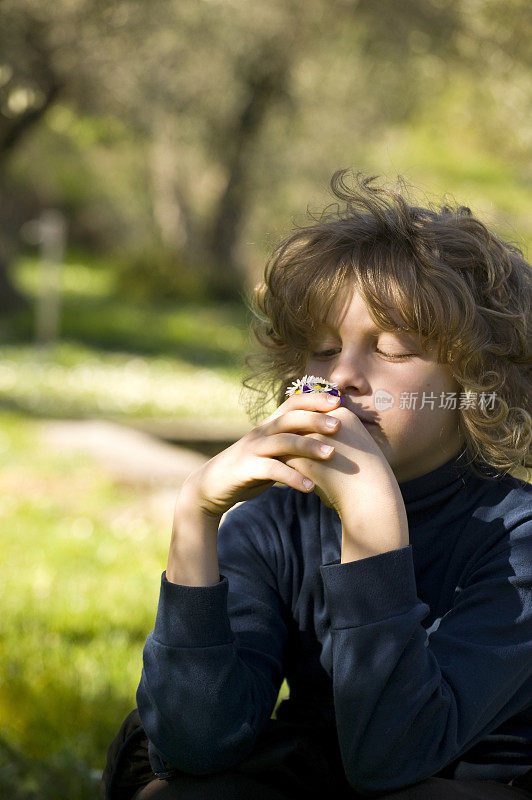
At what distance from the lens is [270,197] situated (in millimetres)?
24781

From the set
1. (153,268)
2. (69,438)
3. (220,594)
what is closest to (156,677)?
(220,594)

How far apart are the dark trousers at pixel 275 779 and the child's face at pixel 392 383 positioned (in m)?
0.55

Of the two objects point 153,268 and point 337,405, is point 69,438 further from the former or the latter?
point 153,268

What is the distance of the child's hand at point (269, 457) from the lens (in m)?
1.71

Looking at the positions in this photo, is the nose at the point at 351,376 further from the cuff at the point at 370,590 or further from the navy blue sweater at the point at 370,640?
the cuff at the point at 370,590

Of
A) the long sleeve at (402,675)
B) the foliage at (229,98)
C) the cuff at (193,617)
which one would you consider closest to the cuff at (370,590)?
the long sleeve at (402,675)

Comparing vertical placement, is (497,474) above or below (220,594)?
A: above

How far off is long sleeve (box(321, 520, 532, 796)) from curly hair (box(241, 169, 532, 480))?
1.36 feet

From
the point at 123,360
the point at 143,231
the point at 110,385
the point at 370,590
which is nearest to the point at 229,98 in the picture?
the point at 123,360

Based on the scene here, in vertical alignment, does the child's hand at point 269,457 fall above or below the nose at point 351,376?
below

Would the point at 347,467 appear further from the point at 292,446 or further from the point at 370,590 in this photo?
the point at 370,590

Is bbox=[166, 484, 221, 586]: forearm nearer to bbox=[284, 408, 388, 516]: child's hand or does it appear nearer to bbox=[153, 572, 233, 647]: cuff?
bbox=[153, 572, 233, 647]: cuff

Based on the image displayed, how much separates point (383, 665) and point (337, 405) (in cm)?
46

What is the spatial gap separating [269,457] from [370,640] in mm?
366
